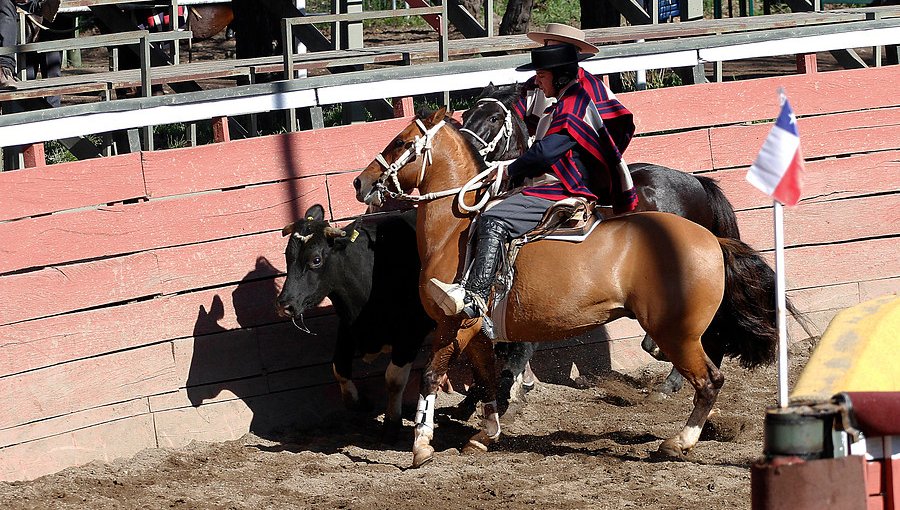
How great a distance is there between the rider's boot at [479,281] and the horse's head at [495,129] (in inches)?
42.3

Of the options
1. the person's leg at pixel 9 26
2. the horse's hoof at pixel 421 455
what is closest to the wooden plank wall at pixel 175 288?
the horse's hoof at pixel 421 455

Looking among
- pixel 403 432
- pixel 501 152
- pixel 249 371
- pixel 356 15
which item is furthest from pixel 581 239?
pixel 356 15

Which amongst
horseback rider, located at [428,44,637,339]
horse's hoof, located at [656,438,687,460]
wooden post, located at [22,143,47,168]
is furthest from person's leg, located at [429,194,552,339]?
wooden post, located at [22,143,47,168]

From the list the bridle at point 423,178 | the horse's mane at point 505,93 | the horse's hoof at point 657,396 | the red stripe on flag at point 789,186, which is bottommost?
the horse's hoof at point 657,396

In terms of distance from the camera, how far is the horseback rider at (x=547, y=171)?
7051 millimetres

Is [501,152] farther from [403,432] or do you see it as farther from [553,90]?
[403,432]

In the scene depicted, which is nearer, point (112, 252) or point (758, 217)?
point (112, 252)

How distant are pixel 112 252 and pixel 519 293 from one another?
2.60m

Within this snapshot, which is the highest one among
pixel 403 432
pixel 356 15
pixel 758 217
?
pixel 356 15

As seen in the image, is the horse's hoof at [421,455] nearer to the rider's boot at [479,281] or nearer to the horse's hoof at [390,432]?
the horse's hoof at [390,432]

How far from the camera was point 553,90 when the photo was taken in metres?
7.33

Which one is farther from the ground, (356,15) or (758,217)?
(356,15)

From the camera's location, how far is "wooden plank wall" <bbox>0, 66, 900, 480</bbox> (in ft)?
24.3

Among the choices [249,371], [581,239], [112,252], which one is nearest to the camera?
[581,239]
